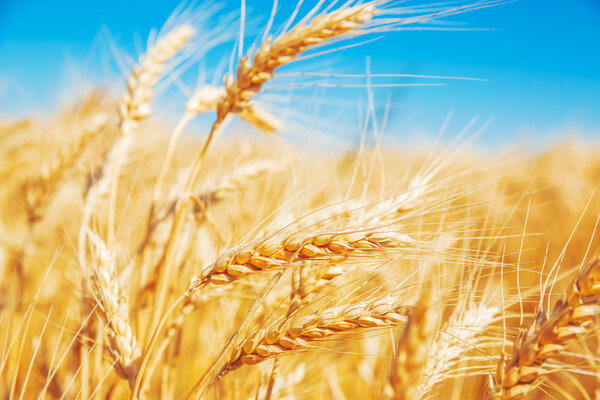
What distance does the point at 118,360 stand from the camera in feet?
2.84

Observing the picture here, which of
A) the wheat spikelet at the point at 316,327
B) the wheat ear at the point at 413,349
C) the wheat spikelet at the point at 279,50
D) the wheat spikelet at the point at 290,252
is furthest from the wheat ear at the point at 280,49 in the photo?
the wheat ear at the point at 413,349

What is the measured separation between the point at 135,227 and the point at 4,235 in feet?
1.96

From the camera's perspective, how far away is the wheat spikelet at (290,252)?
76 cm

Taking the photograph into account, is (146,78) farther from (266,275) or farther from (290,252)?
(290,252)

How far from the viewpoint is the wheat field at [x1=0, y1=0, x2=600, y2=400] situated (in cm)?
74

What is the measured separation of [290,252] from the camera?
2.58 ft

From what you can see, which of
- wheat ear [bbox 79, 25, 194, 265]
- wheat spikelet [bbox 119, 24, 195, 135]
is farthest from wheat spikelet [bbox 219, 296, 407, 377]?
wheat spikelet [bbox 119, 24, 195, 135]

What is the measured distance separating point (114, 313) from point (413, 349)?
27.9 inches

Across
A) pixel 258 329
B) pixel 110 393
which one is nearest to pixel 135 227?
pixel 110 393

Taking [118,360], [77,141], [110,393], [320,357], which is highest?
[77,141]

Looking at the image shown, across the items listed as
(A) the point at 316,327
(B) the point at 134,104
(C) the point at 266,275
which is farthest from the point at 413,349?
(B) the point at 134,104

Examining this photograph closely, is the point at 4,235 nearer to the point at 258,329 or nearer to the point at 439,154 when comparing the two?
the point at 258,329

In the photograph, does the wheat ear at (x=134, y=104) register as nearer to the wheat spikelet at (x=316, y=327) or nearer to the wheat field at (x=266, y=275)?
the wheat field at (x=266, y=275)

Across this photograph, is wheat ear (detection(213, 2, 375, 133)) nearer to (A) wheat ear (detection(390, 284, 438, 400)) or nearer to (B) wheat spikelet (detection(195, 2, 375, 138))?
(B) wheat spikelet (detection(195, 2, 375, 138))
